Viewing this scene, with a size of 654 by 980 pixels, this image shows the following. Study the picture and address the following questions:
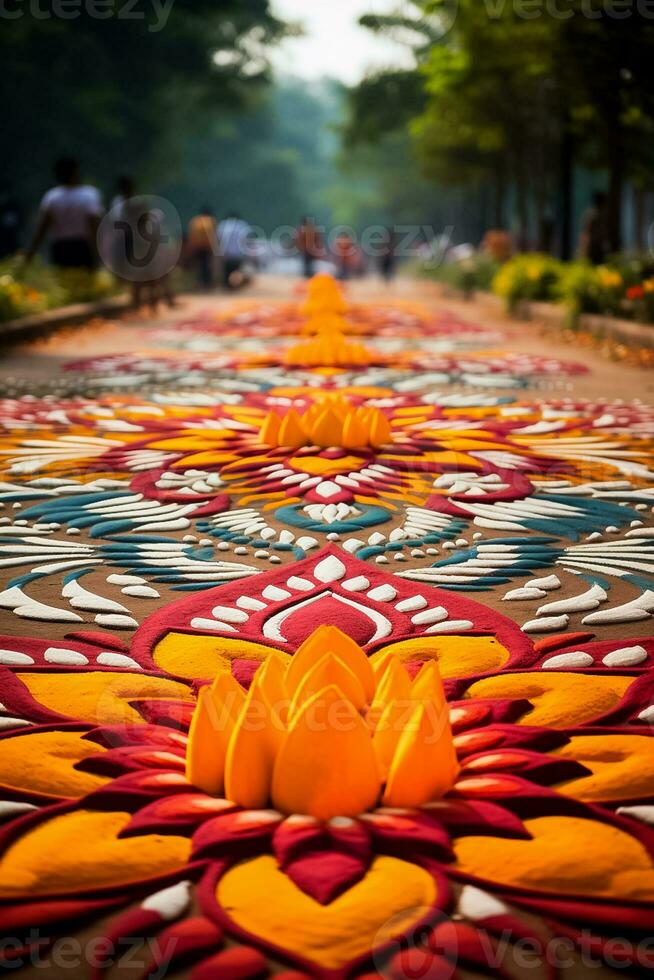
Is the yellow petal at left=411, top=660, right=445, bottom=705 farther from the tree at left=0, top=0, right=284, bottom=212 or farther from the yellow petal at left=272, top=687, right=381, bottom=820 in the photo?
the tree at left=0, top=0, right=284, bottom=212

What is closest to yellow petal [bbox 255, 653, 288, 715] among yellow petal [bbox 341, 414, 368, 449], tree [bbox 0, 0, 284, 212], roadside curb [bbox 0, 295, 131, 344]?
yellow petal [bbox 341, 414, 368, 449]

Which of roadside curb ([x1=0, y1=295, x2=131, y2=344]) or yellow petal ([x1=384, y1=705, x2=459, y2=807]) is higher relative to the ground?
roadside curb ([x1=0, y1=295, x2=131, y2=344])

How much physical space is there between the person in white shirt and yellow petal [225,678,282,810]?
11653 millimetres

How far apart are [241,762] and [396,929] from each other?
0.49 metres

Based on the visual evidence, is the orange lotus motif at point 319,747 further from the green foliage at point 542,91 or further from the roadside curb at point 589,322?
the green foliage at point 542,91

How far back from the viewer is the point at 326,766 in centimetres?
230

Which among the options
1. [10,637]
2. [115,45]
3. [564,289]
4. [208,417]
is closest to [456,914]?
[10,637]

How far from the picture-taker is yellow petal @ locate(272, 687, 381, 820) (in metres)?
2.30

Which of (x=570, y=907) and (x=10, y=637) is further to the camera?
(x=10, y=637)

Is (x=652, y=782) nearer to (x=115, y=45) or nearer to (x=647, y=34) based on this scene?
(x=647, y=34)

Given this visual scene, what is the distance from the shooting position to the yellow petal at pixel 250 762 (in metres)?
2.36

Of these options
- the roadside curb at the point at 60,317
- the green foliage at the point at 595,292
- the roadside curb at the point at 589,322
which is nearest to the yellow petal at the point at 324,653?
the roadside curb at the point at 589,322

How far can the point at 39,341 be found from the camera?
1330 centimetres

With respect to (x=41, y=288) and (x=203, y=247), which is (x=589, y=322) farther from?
(x=203, y=247)
